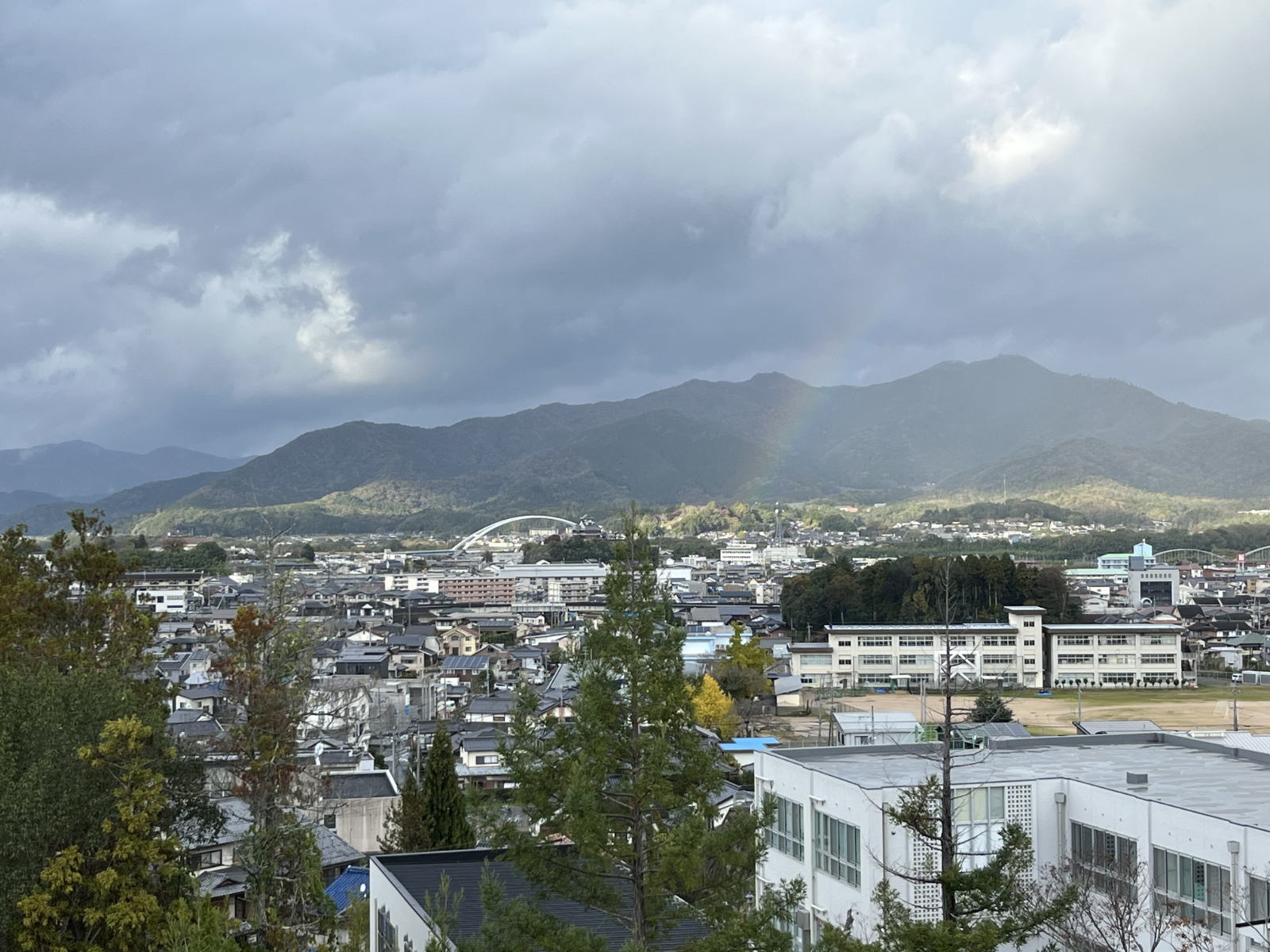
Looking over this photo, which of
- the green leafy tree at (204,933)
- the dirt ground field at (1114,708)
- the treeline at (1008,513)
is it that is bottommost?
the dirt ground field at (1114,708)

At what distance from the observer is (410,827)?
593 inches

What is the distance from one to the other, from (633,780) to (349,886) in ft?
30.4

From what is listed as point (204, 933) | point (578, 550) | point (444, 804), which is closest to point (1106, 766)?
point (204, 933)

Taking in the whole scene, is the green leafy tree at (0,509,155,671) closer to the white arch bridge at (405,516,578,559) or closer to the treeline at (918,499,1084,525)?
the white arch bridge at (405,516,578,559)

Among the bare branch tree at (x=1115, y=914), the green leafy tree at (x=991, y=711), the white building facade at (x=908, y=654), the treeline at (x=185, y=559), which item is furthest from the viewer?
the treeline at (x=185, y=559)

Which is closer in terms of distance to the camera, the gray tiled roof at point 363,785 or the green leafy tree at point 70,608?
the green leafy tree at point 70,608

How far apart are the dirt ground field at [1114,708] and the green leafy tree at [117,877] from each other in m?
19.7

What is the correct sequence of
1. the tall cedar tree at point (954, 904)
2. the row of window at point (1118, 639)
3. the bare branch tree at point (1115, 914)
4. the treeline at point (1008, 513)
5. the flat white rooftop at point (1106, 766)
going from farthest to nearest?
1. the treeline at point (1008, 513)
2. the row of window at point (1118, 639)
3. the flat white rooftop at point (1106, 766)
4. the bare branch tree at point (1115, 914)
5. the tall cedar tree at point (954, 904)

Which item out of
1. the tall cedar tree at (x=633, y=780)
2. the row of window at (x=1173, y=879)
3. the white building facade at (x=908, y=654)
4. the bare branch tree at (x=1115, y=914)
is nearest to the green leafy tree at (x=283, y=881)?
the tall cedar tree at (x=633, y=780)

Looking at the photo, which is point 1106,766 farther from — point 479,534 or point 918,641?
point 479,534

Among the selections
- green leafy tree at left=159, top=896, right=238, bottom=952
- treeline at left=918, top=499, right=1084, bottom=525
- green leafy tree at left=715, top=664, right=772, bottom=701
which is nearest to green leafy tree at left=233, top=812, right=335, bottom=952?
green leafy tree at left=159, top=896, right=238, bottom=952

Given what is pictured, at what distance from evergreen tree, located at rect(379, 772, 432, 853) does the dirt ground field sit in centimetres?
1379

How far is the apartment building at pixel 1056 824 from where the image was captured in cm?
739

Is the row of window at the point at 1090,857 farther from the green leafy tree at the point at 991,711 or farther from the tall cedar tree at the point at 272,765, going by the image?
the green leafy tree at the point at 991,711
